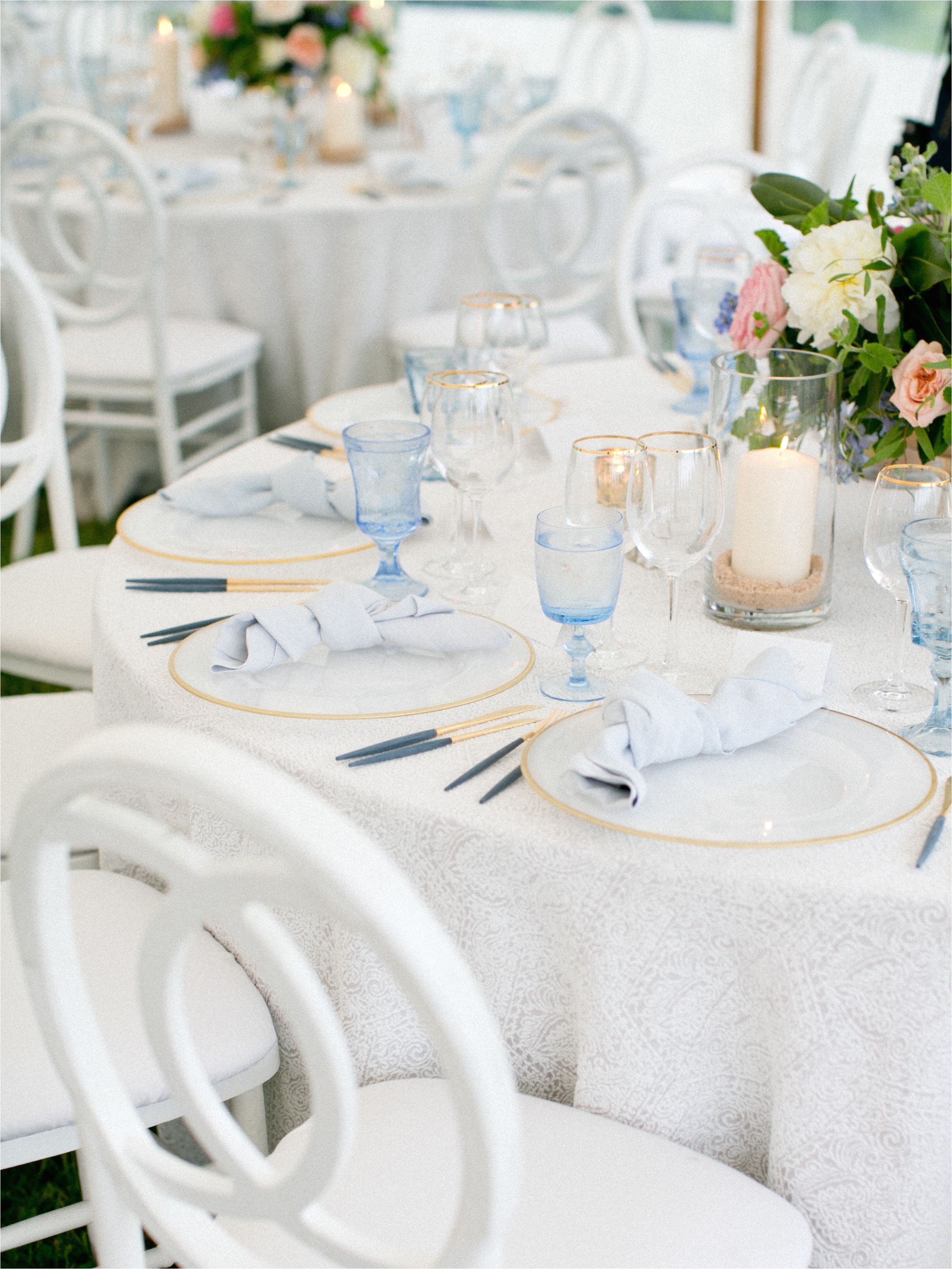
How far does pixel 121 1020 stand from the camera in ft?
3.49

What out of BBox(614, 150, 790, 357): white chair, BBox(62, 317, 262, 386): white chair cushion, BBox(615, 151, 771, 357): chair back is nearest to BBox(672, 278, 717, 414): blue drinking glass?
BBox(614, 150, 790, 357): white chair

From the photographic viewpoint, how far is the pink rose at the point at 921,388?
1.19m

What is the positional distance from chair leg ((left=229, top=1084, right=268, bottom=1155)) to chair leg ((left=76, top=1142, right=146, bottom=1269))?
0.99 feet

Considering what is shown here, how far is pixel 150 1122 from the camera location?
3.41 feet

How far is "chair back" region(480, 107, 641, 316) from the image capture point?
2971 millimetres

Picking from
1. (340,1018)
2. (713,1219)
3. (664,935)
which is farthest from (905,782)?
(340,1018)

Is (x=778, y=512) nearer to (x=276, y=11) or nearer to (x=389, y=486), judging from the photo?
(x=389, y=486)

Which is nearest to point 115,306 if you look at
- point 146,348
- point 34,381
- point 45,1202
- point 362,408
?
point 146,348

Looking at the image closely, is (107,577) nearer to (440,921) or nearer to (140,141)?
(440,921)

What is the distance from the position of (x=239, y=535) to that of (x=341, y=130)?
2.99 metres

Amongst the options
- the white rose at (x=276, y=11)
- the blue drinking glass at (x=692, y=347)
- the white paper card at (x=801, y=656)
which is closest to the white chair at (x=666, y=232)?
the blue drinking glass at (x=692, y=347)

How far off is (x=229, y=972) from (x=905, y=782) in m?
0.58

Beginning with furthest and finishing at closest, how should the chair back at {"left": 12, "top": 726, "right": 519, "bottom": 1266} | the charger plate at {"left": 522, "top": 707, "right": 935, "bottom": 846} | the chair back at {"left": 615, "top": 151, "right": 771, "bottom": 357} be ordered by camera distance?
the chair back at {"left": 615, "top": 151, "right": 771, "bottom": 357}, the charger plate at {"left": 522, "top": 707, "right": 935, "bottom": 846}, the chair back at {"left": 12, "top": 726, "right": 519, "bottom": 1266}

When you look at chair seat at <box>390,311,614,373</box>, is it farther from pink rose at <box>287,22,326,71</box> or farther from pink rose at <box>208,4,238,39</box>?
pink rose at <box>208,4,238,39</box>
